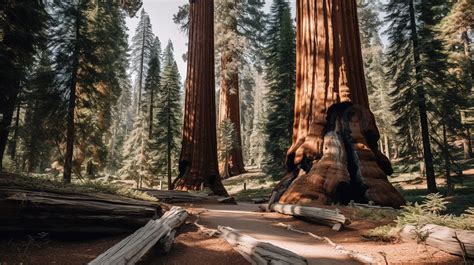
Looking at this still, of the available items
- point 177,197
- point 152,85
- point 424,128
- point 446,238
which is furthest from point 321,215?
point 152,85

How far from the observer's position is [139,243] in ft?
12.4

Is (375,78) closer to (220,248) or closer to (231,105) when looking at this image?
(231,105)

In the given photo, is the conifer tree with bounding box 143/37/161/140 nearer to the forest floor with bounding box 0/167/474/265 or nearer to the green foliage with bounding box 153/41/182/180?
the green foliage with bounding box 153/41/182/180

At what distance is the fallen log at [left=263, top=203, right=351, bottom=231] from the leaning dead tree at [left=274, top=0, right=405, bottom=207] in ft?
1.84

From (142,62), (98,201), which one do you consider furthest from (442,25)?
(142,62)

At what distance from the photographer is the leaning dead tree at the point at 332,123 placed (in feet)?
25.7

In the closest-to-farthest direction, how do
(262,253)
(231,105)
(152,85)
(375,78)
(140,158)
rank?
1. (262,253)
2. (231,105)
3. (140,158)
4. (152,85)
5. (375,78)

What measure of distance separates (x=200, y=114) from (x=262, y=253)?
490 inches

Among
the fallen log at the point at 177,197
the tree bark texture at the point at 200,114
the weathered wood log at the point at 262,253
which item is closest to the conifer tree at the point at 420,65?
the tree bark texture at the point at 200,114

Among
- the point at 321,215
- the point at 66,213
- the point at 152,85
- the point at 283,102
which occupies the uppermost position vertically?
the point at 152,85

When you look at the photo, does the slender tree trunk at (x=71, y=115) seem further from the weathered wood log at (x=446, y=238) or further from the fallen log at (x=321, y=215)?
the weathered wood log at (x=446, y=238)

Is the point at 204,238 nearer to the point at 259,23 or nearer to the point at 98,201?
the point at 98,201

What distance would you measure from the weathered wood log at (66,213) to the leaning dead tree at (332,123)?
171 inches

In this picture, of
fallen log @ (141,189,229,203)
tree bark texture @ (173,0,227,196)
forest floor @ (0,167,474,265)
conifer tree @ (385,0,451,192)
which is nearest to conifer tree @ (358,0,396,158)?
conifer tree @ (385,0,451,192)
